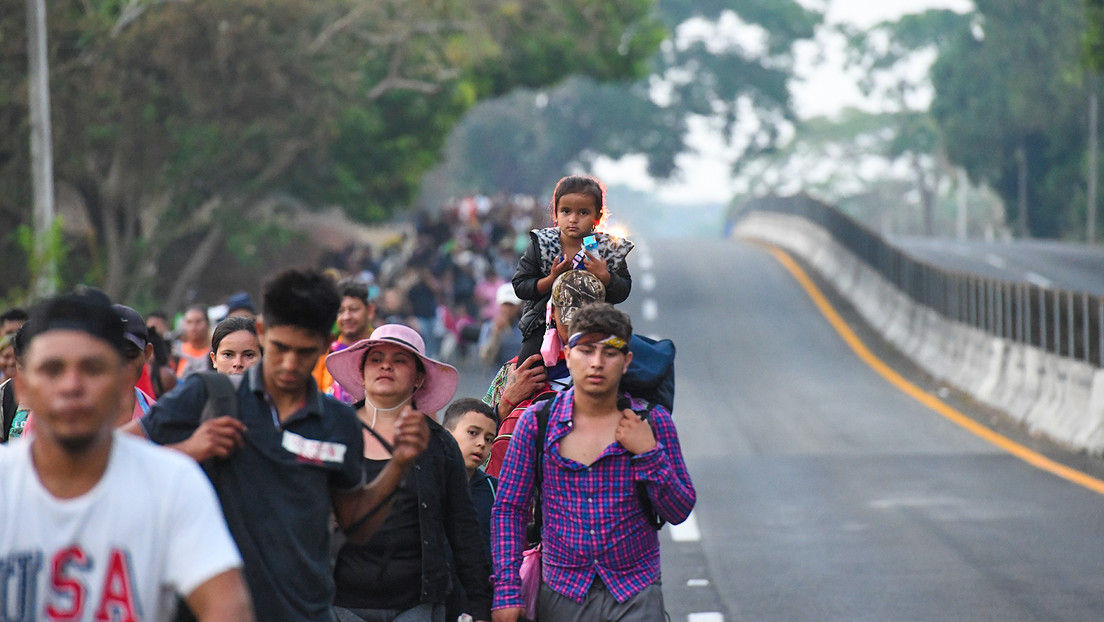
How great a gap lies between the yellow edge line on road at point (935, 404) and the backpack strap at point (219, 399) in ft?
34.0

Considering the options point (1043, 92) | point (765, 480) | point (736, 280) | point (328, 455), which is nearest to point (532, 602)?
point (328, 455)

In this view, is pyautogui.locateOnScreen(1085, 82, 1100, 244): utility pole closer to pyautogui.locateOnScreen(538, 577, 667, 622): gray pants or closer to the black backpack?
the black backpack

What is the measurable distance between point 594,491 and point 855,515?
7407mm

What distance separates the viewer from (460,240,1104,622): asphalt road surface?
30.3 ft

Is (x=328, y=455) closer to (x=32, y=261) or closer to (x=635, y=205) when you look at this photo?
(x=32, y=261)

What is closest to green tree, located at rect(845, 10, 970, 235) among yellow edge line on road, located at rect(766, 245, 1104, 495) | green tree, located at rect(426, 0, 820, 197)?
green tree, located at rect(426, 0, 820, 197)

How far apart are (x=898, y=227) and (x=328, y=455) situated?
338ft

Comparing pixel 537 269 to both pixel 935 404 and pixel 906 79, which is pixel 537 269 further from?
pixel 906 79

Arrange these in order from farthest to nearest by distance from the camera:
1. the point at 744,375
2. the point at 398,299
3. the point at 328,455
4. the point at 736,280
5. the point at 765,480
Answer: the point at 736,280 → the point at 744,375 → the point at 398,299 → the point at 765,480 → the point at 328,455

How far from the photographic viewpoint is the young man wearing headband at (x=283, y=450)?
4.21m

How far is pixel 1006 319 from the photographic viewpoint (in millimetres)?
19312

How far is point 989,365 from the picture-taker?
19.9 metres

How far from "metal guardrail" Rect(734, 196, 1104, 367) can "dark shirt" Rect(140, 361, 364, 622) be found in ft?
41.2

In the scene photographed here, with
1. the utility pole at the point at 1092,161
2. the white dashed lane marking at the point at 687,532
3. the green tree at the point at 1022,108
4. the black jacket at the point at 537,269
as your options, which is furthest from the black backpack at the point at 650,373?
the green tree at the point at 1022,108
